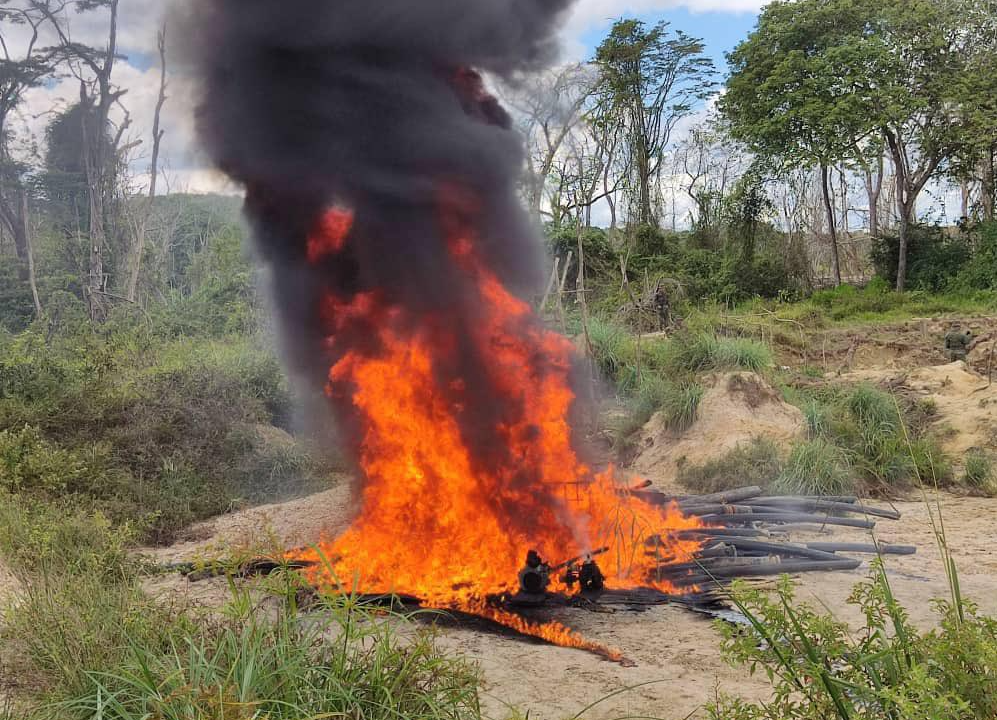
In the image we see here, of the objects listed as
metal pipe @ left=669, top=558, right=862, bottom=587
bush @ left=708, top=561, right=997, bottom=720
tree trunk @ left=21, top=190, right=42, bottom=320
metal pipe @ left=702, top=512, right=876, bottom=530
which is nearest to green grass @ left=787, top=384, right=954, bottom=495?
metal pipe @ left=702, top=512, right=876, bottom=530

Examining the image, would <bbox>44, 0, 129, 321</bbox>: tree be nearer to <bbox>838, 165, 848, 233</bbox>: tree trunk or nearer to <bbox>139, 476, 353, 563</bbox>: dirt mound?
<bbox>139, 476, 353, 563</bbox>: dirt mound

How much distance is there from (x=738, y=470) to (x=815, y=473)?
775 mm

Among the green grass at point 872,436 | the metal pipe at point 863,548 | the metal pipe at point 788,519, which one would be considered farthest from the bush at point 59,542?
the green grass at point 872,436

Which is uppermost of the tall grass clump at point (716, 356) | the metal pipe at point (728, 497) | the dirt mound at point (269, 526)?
the tall grass clump at point (716, 356)

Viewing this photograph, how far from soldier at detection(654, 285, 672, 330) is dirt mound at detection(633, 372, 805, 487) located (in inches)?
152

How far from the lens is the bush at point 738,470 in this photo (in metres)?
8.34

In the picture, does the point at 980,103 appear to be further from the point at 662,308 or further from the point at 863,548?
the point at 863,548

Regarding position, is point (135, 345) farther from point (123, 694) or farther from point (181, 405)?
point (123, 694)

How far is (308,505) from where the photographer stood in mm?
8070

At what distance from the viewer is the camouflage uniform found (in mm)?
13852

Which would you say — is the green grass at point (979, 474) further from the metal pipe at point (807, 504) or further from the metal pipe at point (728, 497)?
the metal pipe at point (728, 497)

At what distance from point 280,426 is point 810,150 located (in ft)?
55.4

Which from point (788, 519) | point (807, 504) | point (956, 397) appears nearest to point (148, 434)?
point (788, 519)

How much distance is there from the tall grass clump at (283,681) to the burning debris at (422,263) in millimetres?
1777
